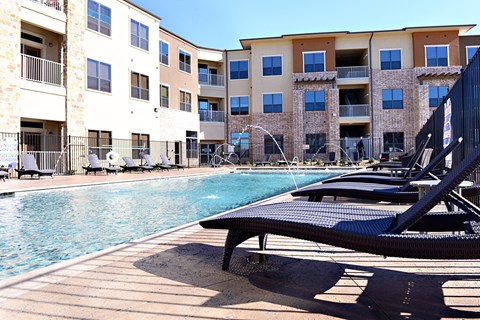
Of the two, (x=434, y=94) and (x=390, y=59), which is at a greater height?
(x=390, y=59)

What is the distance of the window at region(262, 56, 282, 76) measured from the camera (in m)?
30.4

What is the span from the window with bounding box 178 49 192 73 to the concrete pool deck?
2658cm

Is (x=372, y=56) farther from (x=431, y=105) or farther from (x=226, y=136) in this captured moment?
(x=226, y=136)

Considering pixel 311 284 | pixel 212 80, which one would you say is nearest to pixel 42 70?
pixel 212 80

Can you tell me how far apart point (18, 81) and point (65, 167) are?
4507mm

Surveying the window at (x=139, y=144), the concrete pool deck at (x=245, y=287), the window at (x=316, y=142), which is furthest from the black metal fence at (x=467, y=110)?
the window at (x=316, y=142)

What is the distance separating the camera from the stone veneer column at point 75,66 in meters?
18.0

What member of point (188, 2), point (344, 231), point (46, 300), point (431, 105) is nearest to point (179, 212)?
point (46, 300)

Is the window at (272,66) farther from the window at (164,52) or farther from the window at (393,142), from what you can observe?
the window at (393,142)

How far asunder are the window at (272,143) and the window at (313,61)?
5.94 metres

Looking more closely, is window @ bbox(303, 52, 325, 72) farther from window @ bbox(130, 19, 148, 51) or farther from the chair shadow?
the chair shadow

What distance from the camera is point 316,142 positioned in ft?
96.8

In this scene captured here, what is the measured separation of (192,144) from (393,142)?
52.3 feet

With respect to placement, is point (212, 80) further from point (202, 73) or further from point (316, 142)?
point (316, 142)
